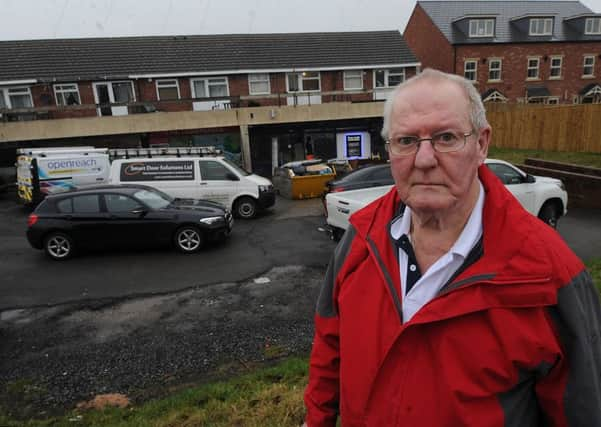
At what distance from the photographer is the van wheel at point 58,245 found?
8.38 meters

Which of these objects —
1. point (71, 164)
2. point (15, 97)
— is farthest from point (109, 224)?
point (15, 97)

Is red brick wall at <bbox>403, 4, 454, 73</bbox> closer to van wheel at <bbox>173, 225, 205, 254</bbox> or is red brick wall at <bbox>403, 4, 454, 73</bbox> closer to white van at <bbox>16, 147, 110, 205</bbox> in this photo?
white van at <bbox>16, 147, 110, 205</bbox>

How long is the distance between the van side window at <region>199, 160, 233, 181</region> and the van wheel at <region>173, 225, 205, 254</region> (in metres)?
3.79

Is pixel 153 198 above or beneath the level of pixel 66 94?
beneath

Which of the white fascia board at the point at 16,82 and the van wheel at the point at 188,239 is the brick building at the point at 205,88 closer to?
the white fascia board at the point at 16,82

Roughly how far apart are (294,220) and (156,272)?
4.89 m

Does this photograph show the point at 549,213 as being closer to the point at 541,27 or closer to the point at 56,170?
the point at 56,170

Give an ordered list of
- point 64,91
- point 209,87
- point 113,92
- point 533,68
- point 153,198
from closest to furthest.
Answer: point 153,198, point 64,91, point 113,92, point 209,87, point 533,68

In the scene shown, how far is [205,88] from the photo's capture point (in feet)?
75.5

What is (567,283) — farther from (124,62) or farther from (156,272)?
(124,62)

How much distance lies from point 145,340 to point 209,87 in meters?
20.6

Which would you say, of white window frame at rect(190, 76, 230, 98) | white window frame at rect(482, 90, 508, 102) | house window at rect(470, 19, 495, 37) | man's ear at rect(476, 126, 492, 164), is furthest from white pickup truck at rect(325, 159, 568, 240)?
house window at rect(470, 19, 495, 37)

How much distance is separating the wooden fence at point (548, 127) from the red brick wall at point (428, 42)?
8.65m

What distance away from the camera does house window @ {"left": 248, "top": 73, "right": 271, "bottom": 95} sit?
23.5 metres
